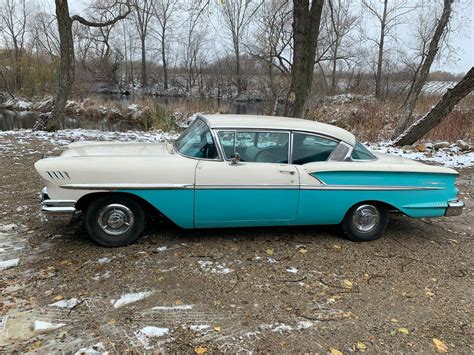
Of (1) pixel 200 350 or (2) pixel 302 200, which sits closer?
(1) pixel 200 350

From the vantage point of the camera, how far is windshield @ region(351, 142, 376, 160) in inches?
182

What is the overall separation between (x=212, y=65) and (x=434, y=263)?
157 feet

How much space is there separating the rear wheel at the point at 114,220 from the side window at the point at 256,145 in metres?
1.21

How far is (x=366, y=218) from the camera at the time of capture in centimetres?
470

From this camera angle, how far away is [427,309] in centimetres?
335

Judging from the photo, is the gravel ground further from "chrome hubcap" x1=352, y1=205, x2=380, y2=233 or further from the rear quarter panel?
the rear quarter panel

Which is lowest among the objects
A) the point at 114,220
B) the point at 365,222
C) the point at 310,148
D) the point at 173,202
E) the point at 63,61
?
the point at 365,222

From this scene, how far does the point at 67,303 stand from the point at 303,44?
8.80 m

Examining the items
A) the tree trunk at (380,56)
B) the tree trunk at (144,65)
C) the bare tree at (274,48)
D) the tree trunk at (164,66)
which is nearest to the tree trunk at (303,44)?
the bare tree at (274,48)

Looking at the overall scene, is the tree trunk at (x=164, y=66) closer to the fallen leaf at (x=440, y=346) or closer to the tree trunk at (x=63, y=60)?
the tree trunk at (x=63, y=60)

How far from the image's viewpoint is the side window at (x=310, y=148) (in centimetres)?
444

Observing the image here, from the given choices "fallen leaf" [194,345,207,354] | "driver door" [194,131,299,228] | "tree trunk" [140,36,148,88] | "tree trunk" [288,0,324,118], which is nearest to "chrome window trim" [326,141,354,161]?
"driver door" [194,131,299,228]

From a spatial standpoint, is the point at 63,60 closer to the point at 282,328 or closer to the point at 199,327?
the point at 199,327

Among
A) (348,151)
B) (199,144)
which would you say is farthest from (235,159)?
(348,151)
